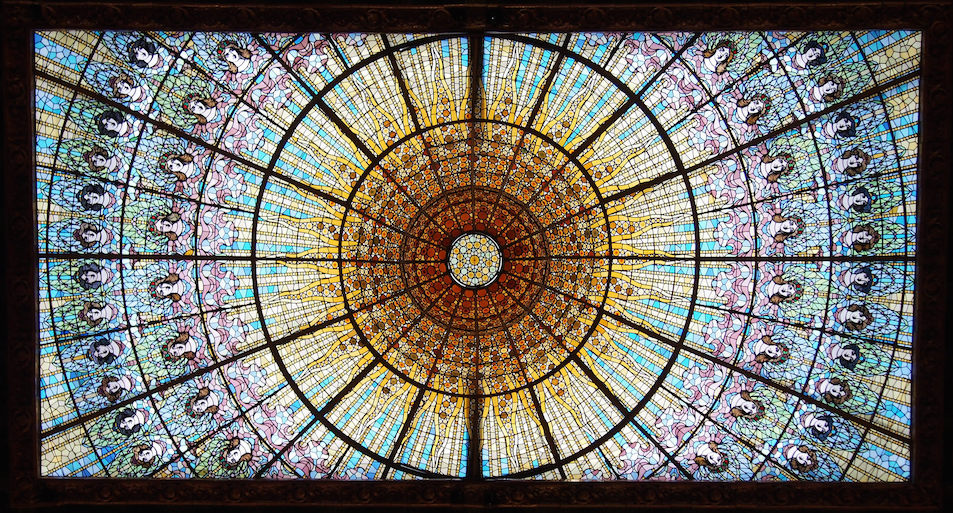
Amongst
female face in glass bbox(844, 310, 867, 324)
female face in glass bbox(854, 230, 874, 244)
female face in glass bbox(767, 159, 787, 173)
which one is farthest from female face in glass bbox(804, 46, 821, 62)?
female face in glass bbox(844, 310, 867, 324)

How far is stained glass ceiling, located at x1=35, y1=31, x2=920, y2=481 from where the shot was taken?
11156 millimetres

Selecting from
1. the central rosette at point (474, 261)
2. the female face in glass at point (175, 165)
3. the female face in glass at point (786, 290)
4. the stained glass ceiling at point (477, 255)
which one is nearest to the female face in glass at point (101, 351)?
the stained glass ceiling at point (477, 255)

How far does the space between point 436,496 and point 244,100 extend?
7022 mm

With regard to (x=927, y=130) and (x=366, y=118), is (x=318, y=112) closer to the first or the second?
(x=366, y=118)

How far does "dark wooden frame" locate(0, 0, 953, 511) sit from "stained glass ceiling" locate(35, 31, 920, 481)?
1.18 feet

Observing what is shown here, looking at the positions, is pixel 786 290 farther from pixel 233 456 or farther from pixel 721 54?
pixel 233 456

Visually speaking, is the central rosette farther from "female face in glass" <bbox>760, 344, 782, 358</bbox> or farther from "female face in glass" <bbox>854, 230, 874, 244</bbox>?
"female face in glass" <bbox>854, 230, 874, 244</bbox>

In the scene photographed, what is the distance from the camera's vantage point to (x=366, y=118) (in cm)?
1190

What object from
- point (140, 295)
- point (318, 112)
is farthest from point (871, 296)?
point (140, 295)
